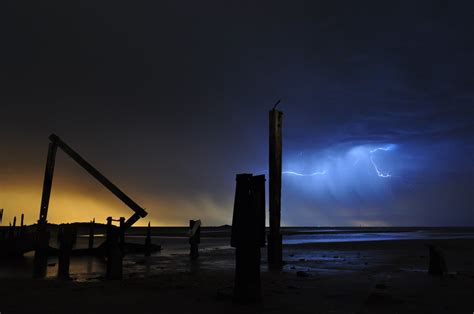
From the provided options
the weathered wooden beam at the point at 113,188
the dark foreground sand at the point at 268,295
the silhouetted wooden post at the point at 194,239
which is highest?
the weathered wooden beam at the point at 113,188

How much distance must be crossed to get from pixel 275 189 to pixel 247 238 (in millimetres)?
8467

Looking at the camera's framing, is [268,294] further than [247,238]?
Yes

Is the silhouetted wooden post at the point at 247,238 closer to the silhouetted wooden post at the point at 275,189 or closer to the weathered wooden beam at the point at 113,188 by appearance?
the silhouetted wooden post at the point at 275,189

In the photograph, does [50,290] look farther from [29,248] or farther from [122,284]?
[29,248]

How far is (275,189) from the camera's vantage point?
16.4m

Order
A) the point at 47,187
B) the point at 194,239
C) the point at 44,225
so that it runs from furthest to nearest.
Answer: the point at 47,187 → the point at 194,239 → the point at 44,225

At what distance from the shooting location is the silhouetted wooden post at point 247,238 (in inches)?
313

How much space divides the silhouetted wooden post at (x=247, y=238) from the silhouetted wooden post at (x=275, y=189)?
808 centimetres

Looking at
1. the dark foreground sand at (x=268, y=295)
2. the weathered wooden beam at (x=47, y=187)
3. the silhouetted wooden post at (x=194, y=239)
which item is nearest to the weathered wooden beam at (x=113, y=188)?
the weathered wooden beam at (x=47, y=187)

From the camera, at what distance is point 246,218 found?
8.14 meters

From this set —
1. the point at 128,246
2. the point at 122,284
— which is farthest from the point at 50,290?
the point at 128,246

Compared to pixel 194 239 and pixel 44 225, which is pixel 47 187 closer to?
pixel 44 225

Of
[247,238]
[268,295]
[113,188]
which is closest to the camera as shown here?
[247,238]

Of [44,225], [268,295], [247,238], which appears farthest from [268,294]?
[44,225]
